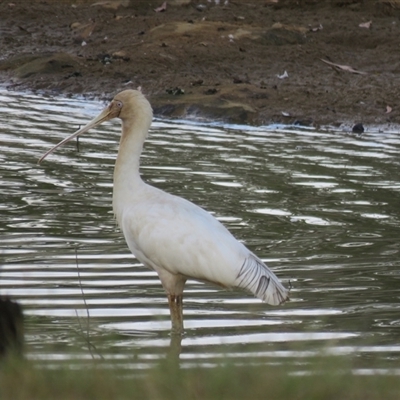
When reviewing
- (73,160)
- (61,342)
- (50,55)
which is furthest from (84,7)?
(61,342)

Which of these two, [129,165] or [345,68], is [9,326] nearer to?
[129,165]

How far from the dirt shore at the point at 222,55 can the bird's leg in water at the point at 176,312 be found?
320 inches

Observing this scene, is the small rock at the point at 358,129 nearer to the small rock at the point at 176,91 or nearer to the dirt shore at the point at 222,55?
the dirt shore at the point at 222,55

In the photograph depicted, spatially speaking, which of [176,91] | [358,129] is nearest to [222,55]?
[176,91]

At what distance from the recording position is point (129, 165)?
25.8ft

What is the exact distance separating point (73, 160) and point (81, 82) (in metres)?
5.72

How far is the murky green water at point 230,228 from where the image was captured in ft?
21.7

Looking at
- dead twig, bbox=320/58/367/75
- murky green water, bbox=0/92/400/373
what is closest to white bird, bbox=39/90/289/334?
murky green water, bbox=0/92/400/373

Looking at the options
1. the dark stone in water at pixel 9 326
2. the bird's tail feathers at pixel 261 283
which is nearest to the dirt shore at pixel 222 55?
the bird's tail feathers at pixel 261 283

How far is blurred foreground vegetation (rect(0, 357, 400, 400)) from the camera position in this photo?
14.0 ft

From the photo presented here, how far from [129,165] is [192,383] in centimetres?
367

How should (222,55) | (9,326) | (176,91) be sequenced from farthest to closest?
(222,55) < (176,91) < (9,326)

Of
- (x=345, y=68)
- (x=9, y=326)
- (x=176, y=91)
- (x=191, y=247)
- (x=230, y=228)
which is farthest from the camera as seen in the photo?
(x=345, y=68)

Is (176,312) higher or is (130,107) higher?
(130,107)
